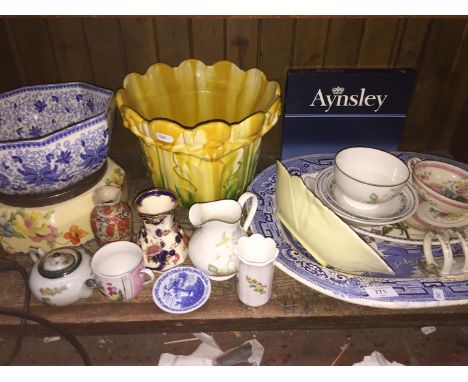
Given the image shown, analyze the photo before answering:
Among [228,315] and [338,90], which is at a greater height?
[338,90]

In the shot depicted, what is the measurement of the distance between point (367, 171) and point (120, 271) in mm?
518

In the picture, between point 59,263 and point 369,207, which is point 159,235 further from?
point 369,207

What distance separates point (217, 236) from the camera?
0.71 metres

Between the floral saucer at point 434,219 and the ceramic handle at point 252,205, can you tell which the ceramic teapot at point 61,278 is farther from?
the floral saucer at point 434,219

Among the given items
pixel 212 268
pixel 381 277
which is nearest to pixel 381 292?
pixel 381 277

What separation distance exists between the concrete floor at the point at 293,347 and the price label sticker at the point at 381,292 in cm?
36

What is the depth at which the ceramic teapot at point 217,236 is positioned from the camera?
0.71m

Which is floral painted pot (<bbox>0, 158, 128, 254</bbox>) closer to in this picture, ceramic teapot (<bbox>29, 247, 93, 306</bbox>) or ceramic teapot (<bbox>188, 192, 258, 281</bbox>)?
ceramic teapot (<bbox>29, 247, 93, 306</bbox>)

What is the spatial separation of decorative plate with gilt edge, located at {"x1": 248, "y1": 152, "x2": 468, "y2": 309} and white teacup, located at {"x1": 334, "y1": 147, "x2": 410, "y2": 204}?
8 centimetres

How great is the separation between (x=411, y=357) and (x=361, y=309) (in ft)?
1.18

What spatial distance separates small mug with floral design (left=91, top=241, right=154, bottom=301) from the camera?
0.69 meters

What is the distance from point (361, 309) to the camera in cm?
72
